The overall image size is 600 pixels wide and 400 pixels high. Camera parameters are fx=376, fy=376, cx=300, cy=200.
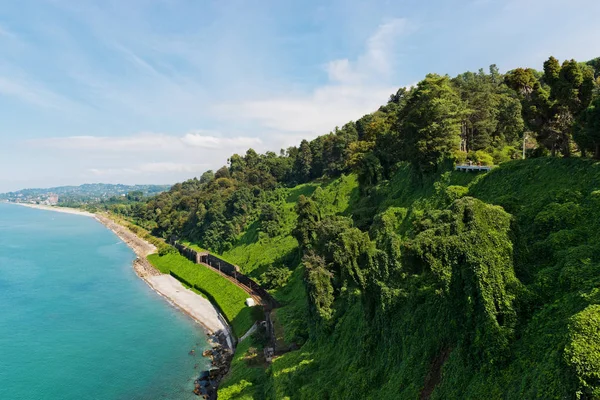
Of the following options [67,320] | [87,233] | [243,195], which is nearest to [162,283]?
[67,320]

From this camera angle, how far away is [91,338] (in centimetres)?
4462

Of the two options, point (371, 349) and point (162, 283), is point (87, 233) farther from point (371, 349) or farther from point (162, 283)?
point (371, 349)

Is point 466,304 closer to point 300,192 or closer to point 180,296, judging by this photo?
point 180,296

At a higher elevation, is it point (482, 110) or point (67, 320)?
point (482, 110)

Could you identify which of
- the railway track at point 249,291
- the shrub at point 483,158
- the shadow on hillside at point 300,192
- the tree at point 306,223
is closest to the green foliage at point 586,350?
the shrub at point 483,158

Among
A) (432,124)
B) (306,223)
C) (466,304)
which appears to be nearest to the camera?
(466,304)

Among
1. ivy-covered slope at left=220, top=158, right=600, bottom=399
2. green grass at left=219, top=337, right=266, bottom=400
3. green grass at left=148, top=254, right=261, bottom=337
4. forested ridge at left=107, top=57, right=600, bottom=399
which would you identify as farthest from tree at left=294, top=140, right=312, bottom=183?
green grass at left=219, top=337, right=266, bottom=400

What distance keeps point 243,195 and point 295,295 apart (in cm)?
4062

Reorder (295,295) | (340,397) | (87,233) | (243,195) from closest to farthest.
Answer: (340,397) → (295,295) → (243,195) → (87,233)

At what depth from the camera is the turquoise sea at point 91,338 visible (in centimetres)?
3447

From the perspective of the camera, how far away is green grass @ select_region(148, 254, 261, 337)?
42.0 metres

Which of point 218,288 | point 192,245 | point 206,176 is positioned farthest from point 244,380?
point 206,176

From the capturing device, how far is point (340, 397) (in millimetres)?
19422

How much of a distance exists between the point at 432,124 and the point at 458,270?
863 inches
